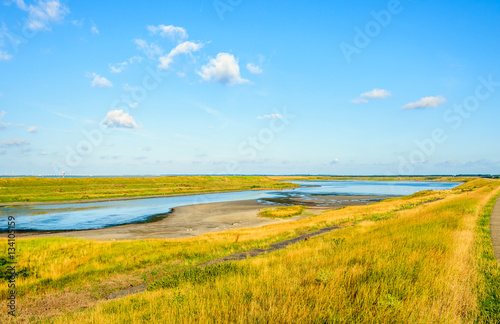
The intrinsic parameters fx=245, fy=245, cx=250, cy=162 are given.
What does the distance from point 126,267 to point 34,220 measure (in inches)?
1597

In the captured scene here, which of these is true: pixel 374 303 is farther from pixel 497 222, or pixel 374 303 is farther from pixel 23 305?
pixel 497 222

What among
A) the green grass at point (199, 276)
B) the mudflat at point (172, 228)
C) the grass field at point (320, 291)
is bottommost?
the mudflat at point (172, 228)

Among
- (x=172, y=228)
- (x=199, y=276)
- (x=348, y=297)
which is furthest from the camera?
(x=172, y=228)

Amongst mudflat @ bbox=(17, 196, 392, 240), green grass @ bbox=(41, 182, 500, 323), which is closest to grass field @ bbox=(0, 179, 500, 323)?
green grass @ bbox=(41, 182, 500, 323)

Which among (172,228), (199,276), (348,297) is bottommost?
(172,228)

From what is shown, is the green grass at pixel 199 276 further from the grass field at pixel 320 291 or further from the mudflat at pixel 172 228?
the mudflat at pixel 172 228

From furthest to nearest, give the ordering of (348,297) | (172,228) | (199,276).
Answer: (172,228) → (199,276) → (348,297)

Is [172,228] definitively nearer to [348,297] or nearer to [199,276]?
[199,276]

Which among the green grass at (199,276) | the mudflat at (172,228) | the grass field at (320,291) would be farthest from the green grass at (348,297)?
the mudflat at (172,228)

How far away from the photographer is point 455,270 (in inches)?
257

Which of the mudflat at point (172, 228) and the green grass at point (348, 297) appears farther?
the mudflat at point (172, 228)

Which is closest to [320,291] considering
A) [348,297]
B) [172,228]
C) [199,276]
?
[348,297]

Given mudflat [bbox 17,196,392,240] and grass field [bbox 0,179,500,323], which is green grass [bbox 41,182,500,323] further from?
mudflat [bbox 17,196,392,240]

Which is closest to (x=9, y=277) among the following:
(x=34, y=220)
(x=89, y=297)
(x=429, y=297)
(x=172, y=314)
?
(x=89, y=297)
